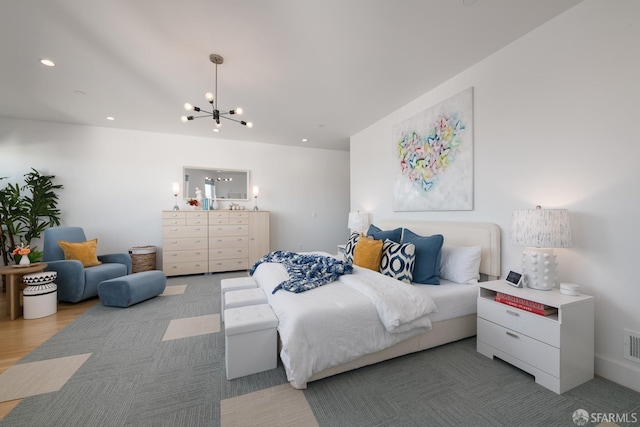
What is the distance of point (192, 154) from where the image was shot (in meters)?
5.03

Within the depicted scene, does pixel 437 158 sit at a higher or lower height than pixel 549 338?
higher

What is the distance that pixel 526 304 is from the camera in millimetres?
1751

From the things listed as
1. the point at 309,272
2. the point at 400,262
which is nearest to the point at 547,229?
the point at 400,262

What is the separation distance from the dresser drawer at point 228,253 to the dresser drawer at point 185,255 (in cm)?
11

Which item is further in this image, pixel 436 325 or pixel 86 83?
pixel 86 83

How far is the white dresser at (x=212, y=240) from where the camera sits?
4.51 metres

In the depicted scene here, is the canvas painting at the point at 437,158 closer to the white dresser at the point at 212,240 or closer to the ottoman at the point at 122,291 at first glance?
the white dresser at the point at 212,240

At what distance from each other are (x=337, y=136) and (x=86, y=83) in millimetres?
3836

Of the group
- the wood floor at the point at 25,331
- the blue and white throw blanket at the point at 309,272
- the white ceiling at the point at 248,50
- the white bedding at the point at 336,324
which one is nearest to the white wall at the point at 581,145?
the white ceiling at the point at 248,50

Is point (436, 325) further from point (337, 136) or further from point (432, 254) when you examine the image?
point (337, 136)

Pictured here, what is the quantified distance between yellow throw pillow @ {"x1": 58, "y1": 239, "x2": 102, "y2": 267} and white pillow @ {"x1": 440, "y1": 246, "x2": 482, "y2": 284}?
15.3 feet

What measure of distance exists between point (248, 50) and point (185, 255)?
3.74m

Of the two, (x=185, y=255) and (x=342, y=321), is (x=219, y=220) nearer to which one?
(x=185, y=255)

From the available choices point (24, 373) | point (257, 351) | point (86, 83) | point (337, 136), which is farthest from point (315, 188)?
point (24, 373)
